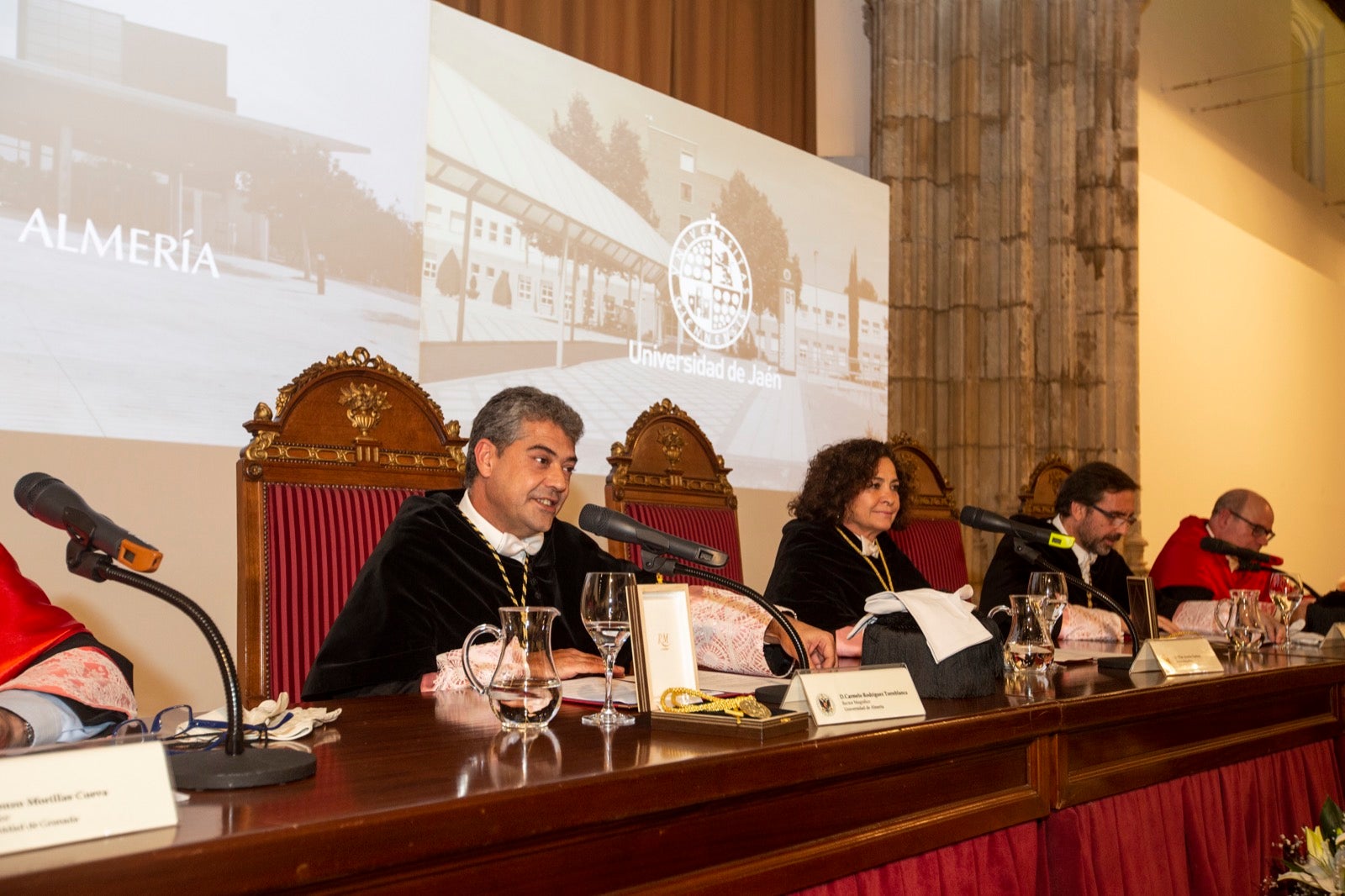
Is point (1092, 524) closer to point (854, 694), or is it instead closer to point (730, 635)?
point (730, 635)

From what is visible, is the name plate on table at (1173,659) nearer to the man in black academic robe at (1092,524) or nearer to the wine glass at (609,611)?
the wine glass at (609,611)

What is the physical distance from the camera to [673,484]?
3.32m

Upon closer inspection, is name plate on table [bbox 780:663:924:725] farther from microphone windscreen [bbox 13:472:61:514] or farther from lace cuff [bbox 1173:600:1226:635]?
lace cuff [bbox 1173:600:1226:635]

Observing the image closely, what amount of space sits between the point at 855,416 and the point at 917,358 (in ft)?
2.92

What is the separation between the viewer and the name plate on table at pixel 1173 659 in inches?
87.0

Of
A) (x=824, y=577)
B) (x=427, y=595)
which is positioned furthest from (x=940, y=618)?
(x=824, y=577)

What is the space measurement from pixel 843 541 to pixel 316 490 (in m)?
1.46

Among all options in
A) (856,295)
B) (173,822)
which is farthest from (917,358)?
(173,822)

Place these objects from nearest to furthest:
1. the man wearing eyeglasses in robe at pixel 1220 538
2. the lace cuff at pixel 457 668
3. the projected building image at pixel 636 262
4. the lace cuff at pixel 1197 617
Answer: the lace cuff at pixel 457 668
the lace cuff at pixel 1197 617
the projected building image at pixel 636 262
the man wearing eyeglasses in robe at pixel 1220 538

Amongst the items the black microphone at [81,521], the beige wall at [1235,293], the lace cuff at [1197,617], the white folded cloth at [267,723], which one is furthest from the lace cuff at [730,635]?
the beige wall at [1235,293]

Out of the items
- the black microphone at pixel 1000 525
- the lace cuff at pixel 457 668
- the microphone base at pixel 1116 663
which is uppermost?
the black microphone at pixel 1000 525

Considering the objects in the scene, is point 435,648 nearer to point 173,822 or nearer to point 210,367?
point 210,367

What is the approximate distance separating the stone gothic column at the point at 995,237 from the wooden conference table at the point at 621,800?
13.8 feet

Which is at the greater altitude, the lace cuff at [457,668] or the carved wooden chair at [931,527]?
the carved wooden chair at [931,527]
